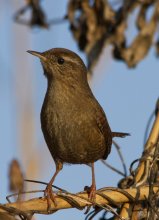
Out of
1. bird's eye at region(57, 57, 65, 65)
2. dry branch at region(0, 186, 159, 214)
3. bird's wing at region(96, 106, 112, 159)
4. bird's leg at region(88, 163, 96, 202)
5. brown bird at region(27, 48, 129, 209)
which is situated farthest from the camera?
bird's eye at region(57, 57, 65, 65)

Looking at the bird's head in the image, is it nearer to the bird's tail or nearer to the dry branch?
the bird's tail

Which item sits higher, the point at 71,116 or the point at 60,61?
the point at 60,61

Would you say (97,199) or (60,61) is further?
(60,61)

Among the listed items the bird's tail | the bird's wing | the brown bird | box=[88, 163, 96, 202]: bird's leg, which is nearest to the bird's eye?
the brown bird

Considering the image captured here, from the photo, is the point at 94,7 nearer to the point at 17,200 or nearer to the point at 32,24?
the point at 32,24

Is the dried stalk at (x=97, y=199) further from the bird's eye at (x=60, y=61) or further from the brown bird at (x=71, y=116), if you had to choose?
the bird's eye at (x=60, y=61)

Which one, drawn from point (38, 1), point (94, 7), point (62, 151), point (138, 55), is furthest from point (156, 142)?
point (38, 1)

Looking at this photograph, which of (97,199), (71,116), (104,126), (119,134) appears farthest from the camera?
(119,134)

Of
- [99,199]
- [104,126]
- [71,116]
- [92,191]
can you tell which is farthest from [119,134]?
[99,199]

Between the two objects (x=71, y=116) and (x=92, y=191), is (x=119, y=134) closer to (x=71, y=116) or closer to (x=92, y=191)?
(x=71, y=116)

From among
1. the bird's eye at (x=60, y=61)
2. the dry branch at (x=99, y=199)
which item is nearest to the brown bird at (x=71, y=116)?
the bird's eye at (x=60, y=61)
